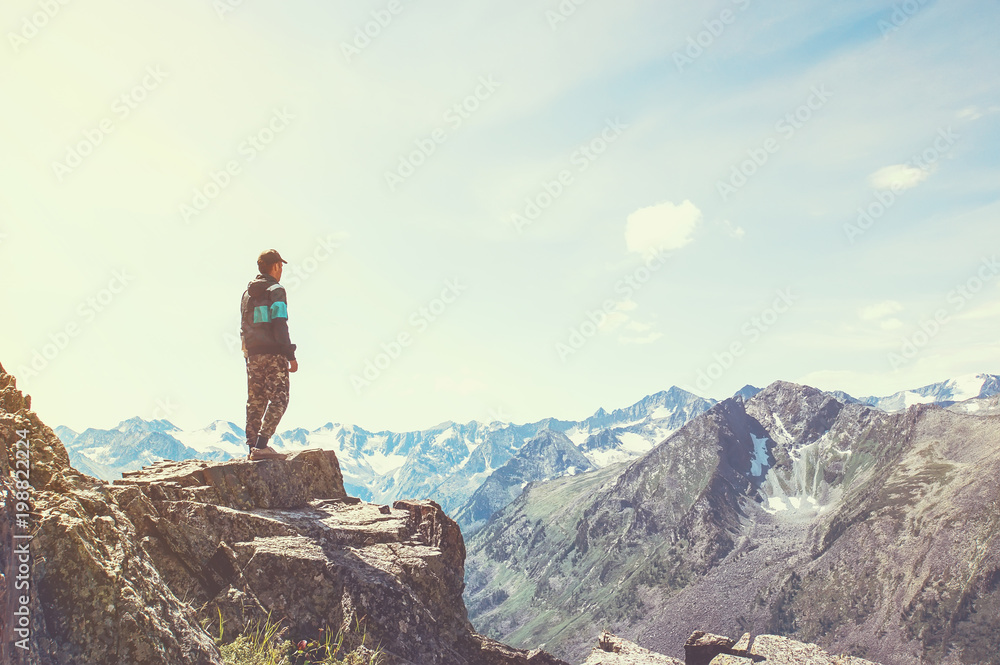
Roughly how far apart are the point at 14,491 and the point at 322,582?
5.69 meters

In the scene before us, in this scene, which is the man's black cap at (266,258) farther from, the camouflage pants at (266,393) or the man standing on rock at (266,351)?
the camouflage pants at (266,393)

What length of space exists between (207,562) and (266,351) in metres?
5.32

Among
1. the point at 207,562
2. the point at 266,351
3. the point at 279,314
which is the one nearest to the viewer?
the point at 207,562

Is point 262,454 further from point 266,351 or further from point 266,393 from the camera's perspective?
point 266,351

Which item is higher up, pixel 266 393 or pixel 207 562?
pixel 266 393

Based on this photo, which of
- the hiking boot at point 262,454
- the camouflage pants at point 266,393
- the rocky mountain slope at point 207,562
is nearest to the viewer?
the rocky mountain slope at point 207,562

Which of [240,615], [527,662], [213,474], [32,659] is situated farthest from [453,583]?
[32,659]

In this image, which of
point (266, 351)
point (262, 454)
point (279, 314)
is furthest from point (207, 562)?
point (279, 314)

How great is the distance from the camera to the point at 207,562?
432 inches

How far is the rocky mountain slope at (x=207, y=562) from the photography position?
249 inches

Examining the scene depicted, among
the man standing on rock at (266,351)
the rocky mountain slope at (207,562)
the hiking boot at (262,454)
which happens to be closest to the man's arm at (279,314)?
the man standing on rock at (266,351)

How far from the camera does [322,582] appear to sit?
1103cm

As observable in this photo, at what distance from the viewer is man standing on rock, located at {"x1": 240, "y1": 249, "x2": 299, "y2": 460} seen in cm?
Answer: 1442

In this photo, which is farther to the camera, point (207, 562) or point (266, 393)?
point (266, 393)
